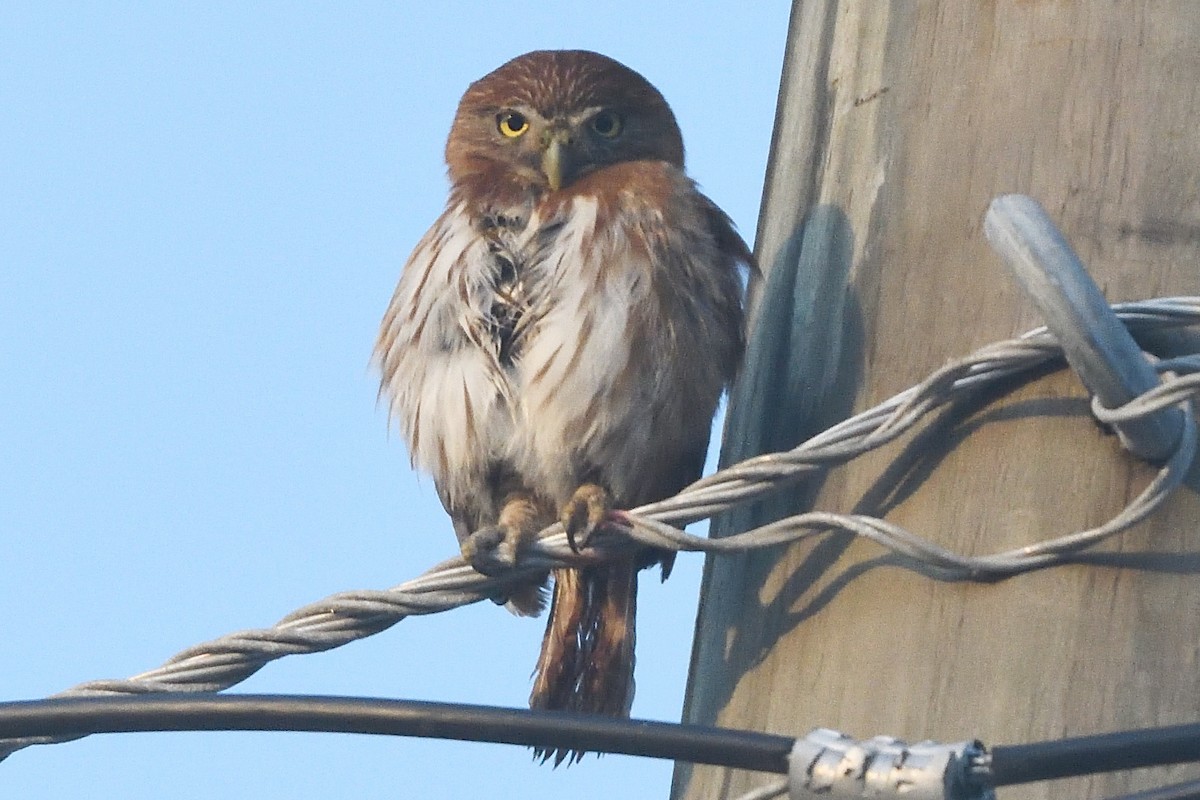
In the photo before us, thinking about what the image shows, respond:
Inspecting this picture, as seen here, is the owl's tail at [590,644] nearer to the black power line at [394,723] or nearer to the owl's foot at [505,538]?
the owl's foot at [505,538]

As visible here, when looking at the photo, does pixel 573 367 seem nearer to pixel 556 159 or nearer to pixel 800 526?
pixel 556 159

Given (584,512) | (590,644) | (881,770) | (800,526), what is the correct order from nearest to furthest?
(881,770)
(800,526)
(584,512)
(590,644)

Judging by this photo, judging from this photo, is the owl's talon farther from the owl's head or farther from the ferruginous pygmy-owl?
the owl's head

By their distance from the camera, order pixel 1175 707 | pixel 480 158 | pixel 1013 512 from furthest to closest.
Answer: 1. pixel 480 158
2. pixel 1013 512
3. pixel 1175 707

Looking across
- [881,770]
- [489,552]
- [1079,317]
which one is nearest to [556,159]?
[489,552]

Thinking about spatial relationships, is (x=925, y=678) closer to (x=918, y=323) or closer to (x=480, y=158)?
(x=918, y=323)

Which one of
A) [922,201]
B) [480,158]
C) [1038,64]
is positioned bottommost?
[922,201]

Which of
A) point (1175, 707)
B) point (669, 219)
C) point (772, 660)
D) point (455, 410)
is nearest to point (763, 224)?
point (669, 219)
